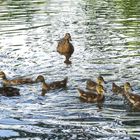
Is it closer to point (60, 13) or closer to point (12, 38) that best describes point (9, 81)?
point (12, 38)

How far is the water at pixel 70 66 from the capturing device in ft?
48.8

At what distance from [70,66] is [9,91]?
14.3ft

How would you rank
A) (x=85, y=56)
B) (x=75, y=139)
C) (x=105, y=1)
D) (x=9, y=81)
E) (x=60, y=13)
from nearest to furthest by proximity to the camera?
1. (x=75, y=139)
2. (x=9, y=81)
3. (x=85, y=56)
4. (x=60, y=13)
5. (x=105, y=1)

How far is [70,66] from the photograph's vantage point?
21.5 m

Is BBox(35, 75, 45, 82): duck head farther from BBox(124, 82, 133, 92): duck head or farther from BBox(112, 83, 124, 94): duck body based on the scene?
BBox(124, 82, 133, 92): duck head

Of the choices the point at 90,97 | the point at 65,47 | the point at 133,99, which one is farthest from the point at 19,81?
the point at 65,47

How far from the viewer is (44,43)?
25.8 metres

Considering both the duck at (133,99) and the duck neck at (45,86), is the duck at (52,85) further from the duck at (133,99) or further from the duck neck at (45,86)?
the duck at (133,99)

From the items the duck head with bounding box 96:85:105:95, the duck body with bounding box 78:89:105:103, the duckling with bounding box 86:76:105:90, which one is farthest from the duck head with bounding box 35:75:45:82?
the duck head with bounding box 96:85:105:95

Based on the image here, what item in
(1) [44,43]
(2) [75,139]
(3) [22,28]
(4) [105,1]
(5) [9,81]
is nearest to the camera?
(2) [75,139]

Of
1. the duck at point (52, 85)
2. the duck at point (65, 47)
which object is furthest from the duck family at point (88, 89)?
the duck at point (65, 47)

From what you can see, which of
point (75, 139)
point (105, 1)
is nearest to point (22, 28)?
point (105, 1)

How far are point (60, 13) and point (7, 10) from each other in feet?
12.3

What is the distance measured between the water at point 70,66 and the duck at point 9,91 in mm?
215
